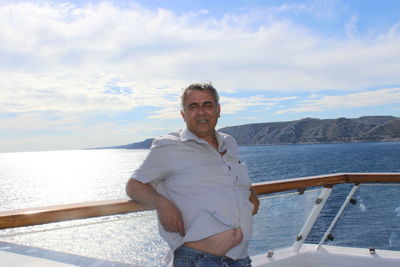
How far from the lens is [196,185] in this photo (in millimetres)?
1567

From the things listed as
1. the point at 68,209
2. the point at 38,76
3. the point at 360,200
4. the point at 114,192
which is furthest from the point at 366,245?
the point at 38,76

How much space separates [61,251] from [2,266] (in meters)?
0.27

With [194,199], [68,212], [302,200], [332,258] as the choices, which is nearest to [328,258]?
[332,258]

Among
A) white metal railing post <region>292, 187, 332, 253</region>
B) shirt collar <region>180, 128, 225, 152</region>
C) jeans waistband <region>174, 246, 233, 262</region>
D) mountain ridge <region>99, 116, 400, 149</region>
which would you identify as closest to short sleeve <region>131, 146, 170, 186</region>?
shirt collar <region>180, 128, 225, 152</region>

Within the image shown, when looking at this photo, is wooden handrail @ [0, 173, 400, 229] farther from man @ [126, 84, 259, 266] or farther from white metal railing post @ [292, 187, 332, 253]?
white metal railing post @ [292, 187, 332, 253]

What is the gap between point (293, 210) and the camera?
2566 mm

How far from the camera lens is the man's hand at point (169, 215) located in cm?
150

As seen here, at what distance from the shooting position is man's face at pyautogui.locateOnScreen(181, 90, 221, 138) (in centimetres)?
172

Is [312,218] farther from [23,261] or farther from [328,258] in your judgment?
[23,261]

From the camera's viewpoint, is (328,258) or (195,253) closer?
(195,253)

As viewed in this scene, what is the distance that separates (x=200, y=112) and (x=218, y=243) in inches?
23.3

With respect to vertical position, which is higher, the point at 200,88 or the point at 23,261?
the point at 200,88

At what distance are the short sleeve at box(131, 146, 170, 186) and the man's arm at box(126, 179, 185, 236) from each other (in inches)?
1.3

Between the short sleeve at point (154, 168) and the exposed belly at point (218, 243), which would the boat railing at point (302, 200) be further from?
the short sleeve at point (154, 168)
